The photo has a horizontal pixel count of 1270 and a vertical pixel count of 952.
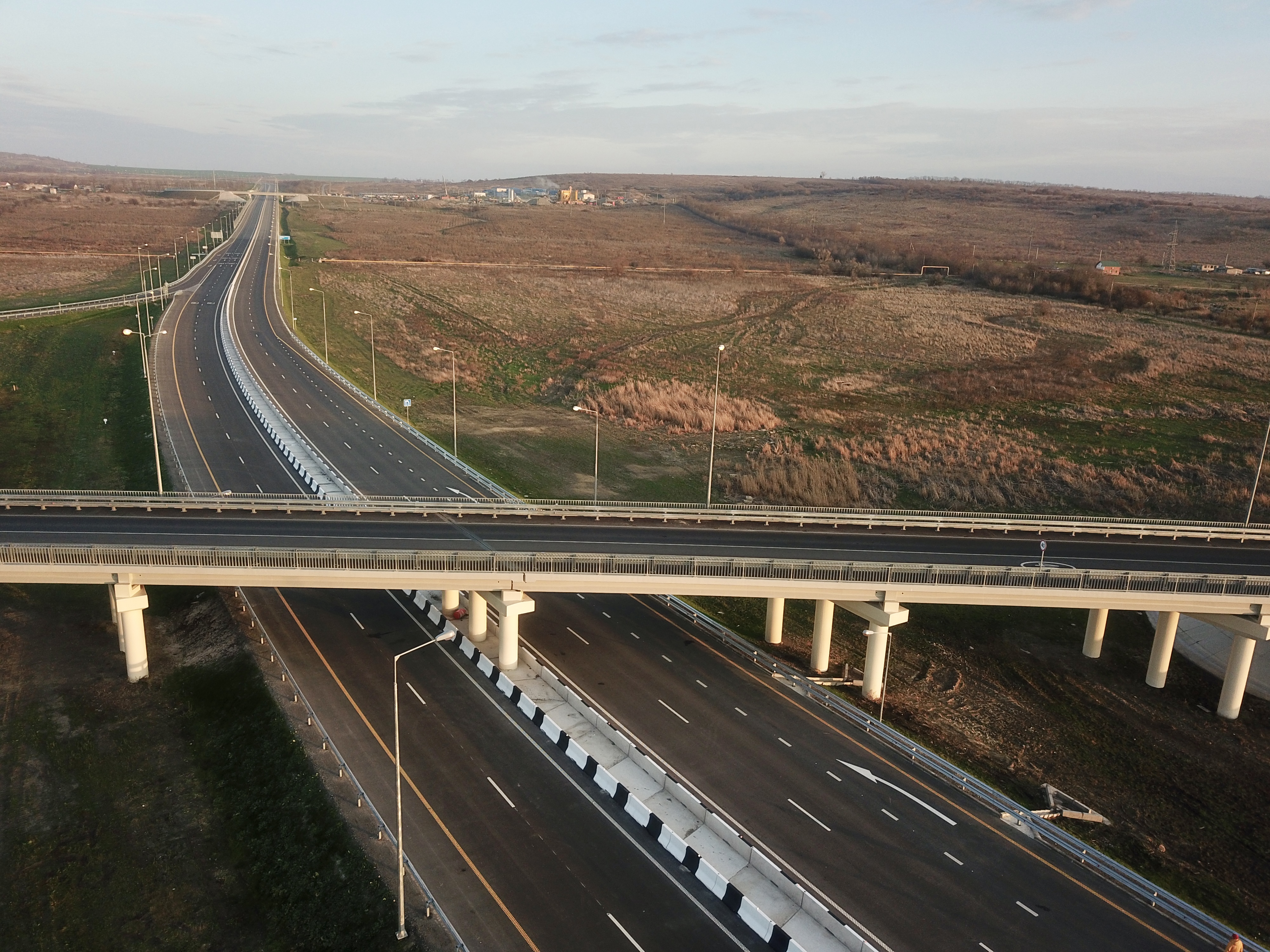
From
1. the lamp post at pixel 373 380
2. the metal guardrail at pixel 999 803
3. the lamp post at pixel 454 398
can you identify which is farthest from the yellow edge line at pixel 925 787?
the lamp post at pixel 373 380

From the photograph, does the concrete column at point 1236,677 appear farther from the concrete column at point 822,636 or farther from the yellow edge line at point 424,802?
the yellow edge line at point 424,802

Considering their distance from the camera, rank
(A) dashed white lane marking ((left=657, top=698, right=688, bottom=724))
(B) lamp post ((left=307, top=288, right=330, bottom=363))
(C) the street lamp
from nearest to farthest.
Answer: (A) dashed white lane marking ((left=657, top=698, right=688, bottom=724)), (C) the street lamp, (B) lamp post ((left=307, top=288, right=330, bottom=363))

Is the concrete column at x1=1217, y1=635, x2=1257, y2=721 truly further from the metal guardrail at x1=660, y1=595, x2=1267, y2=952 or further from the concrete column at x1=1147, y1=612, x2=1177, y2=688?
the metal guardrail at x1=660, y1=595, x2=1267, y2=952

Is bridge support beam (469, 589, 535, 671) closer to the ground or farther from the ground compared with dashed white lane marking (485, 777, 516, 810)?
farther from the ground

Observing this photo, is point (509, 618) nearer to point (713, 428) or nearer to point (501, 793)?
point (501, 793)

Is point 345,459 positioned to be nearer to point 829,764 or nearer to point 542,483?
point 542,483

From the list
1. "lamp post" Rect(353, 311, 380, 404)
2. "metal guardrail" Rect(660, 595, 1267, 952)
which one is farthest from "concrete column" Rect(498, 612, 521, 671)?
"lamp post" Rect(353, 311, 380, 404)

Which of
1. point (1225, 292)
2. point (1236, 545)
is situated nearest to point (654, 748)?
point (1236, 545)
